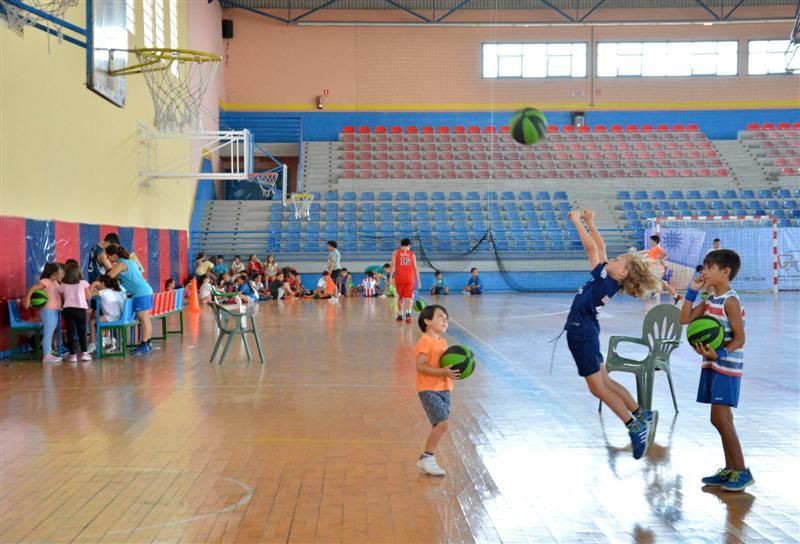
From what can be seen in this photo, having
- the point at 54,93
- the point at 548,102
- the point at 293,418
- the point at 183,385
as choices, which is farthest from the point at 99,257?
the point at 548,102

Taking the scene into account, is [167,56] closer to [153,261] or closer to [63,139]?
[63,139]

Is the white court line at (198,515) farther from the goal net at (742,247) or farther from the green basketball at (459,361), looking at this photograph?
the goal net at (742,247)

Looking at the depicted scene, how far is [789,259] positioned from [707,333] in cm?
2254

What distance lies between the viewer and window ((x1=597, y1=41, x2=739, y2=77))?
105 feet

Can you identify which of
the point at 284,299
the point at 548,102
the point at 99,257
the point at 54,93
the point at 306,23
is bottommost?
the point at 284,299

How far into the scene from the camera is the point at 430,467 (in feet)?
17.3

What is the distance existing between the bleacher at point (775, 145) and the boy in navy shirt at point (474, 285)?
1371 centimetres

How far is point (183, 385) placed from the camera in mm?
8766

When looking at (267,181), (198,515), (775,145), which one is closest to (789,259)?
(775,145)

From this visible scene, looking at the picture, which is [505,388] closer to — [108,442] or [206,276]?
[108,442]

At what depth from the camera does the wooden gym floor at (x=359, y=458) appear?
4.34 metres

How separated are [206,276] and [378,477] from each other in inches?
666

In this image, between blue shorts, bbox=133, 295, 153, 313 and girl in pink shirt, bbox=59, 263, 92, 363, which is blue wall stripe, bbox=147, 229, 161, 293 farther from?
girl in pink shirt, bbox=59, 263, 92, 363

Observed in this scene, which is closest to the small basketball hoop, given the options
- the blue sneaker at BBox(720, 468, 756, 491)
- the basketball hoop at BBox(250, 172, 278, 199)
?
the basketball hoop at BBox(250, 172, 278, 199)
